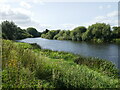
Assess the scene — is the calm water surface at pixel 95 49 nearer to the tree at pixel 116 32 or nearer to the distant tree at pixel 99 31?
the distant tree at pixel 99 31

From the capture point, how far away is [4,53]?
206 inches

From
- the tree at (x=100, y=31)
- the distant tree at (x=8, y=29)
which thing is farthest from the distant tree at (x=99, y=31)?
the distant tree at (x=8, y=29)

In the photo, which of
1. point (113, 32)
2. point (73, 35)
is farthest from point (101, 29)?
point (73, 35)

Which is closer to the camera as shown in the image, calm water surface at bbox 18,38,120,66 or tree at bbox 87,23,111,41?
calm water surface at bbox 18,38,120,66

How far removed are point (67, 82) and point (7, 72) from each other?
203 centimetres

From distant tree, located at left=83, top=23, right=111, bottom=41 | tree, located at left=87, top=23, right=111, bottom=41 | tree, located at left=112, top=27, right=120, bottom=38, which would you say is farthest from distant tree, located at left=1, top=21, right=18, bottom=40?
tree, located at left=112, top=27, right=120, bottom=38

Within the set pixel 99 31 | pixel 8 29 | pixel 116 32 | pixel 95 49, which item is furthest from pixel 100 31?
pixel 8 29

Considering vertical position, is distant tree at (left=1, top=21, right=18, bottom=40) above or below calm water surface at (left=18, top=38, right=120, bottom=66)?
above

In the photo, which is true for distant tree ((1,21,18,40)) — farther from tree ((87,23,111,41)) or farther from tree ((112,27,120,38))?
tree ((112,27,120,38))


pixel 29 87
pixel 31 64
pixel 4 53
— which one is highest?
pixel 4 53

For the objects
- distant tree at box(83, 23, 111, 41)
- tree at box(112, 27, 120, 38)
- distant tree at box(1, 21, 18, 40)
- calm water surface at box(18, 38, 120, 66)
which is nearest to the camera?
calm water surface at box(18, 38, 120, 66)

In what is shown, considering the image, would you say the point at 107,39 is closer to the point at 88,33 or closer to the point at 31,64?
the point at 88,33

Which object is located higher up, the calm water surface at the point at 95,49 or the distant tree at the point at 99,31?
the distant tree at the point at 99,31

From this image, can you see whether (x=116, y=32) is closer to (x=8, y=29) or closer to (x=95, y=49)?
(x=95, y=49)
